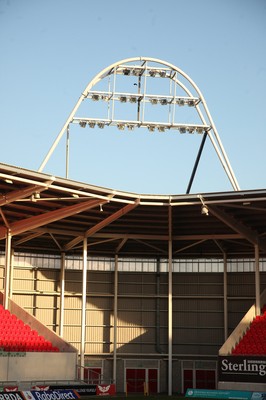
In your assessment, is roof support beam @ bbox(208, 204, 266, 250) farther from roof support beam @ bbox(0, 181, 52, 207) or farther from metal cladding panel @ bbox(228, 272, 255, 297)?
roof support beam @ bbox(0, 181, 52, 207)

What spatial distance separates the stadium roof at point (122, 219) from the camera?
4066cm

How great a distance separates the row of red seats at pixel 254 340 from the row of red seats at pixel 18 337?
11.6 metres

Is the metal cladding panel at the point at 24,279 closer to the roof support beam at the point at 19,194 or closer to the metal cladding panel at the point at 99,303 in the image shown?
the metal cladding panel at the point at 99,303

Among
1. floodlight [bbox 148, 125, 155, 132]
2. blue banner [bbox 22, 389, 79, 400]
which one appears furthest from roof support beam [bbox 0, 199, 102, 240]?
blue banner [bbox 22, 389, 79, 400]

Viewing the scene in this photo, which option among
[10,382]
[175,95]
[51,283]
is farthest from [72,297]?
[175,95]

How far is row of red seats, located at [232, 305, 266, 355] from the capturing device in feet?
152

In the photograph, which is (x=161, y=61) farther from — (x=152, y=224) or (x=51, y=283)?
(x=51, y=283)

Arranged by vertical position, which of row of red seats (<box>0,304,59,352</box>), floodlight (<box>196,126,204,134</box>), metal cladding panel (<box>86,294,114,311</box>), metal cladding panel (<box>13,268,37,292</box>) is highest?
floodlight (<box>196,126,204,134</box>)

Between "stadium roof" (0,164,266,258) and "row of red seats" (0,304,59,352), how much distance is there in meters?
5.22

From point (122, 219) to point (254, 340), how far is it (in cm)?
1144

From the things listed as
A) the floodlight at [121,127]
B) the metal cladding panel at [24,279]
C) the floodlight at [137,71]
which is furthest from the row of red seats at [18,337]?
the floodlight at [137,71]

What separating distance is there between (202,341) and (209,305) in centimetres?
259

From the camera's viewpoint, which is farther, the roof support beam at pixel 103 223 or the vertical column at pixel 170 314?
the vertical column at pixel 170 314

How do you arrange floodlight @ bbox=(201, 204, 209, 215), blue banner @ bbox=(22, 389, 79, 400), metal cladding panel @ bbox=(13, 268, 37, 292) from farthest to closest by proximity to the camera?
metal cladding panel @ bbox=(13, 268, 37, 292) → floodlight @ bbox=(201, 204, 209, 215) → blue banner @ bbox=(22, 389, 79, 400)
